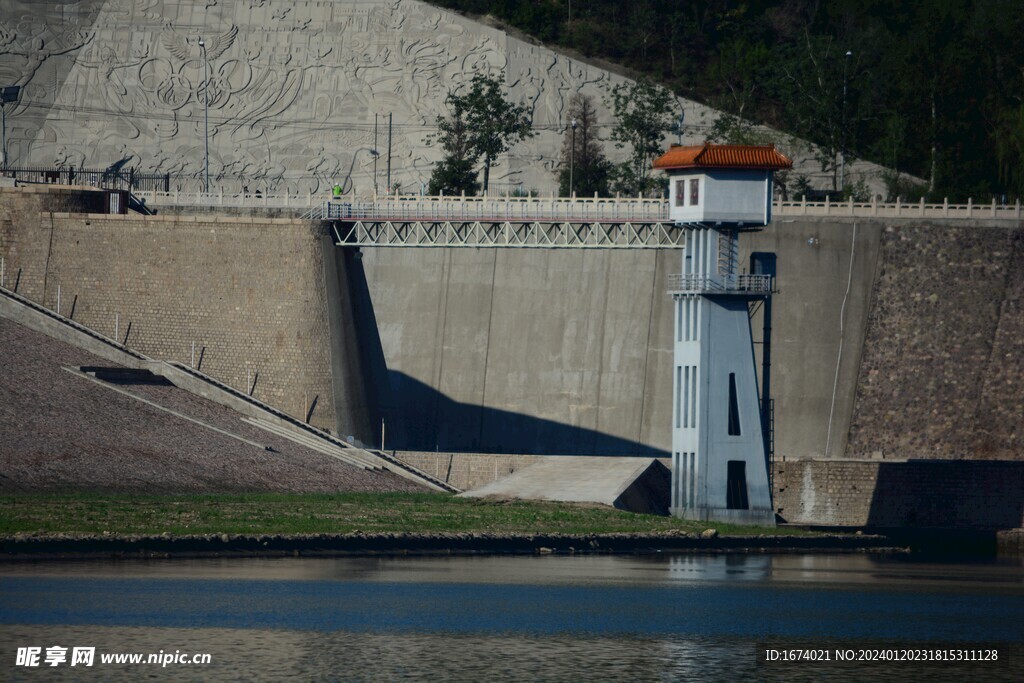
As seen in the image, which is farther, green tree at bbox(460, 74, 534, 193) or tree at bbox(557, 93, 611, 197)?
tree at bbox(557, 93, 611, 197)

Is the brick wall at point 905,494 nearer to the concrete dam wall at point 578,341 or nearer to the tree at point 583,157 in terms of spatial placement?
the concrete dam wall at point 578,341

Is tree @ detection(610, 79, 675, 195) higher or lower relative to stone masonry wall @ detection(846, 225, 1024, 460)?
higher

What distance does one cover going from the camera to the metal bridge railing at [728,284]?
75.2 meters

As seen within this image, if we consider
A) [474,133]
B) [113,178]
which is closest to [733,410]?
[474,133]

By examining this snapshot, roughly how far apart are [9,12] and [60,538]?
79.5 meters

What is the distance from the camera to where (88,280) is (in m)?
95.2

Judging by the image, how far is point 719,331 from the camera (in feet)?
248

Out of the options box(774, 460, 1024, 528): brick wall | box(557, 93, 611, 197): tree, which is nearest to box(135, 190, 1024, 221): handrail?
box(774, 460, 1024, 528): brick wall

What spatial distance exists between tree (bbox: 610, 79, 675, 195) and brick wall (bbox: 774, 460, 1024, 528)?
33.2m

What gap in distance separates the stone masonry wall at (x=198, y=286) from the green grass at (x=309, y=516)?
1543 centimetres

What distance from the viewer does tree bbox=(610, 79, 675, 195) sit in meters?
115

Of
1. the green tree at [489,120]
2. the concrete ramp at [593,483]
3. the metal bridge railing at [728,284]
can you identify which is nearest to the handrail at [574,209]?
the concrete ramp at [593,483]

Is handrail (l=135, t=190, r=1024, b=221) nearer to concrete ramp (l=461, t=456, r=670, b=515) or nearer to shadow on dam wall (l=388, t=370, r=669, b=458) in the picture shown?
shadow on dam wall (l=388, t=370, r=669, b=458)

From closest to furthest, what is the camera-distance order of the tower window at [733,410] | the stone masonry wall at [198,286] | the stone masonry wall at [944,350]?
the tower window at [733,410] → the stone masonry wall at [944,350] → the stone masonry wall at [198,286]
